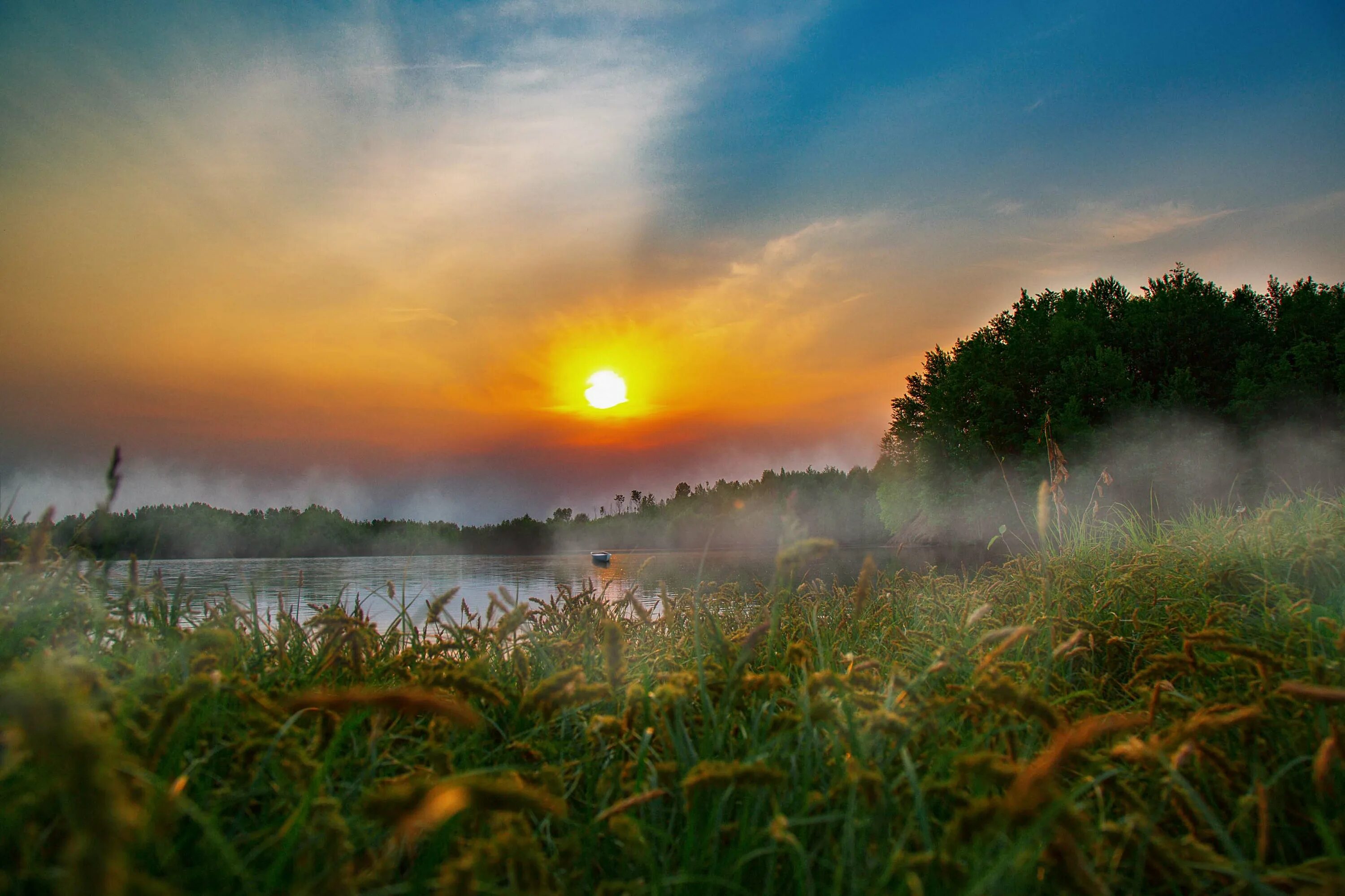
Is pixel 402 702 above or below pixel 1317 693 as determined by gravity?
above

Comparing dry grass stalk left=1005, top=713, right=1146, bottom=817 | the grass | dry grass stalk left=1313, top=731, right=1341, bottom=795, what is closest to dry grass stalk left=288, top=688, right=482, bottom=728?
the grass

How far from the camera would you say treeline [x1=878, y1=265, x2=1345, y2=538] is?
3359cm

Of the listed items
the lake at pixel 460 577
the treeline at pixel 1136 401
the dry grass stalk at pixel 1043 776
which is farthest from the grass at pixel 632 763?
the treeline at pixel 1136 401

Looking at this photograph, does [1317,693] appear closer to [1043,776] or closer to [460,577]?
[1043,776]

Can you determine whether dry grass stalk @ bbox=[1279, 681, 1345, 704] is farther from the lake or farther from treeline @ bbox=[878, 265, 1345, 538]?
treeline @ bbox=[878, 265, 1345, 538]

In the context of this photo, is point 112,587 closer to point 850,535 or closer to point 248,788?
point 248,788

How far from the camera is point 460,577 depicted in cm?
3216

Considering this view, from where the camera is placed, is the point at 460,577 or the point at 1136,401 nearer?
the point at 460,577

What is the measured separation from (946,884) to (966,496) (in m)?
41.8

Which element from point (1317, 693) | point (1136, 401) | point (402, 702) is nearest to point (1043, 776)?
point (1317, 693)

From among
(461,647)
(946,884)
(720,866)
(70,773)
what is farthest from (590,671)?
(70,773)

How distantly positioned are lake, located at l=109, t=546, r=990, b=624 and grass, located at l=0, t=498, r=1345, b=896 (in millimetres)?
608

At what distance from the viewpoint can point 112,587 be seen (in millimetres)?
3490

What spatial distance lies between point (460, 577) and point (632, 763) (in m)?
32.1
